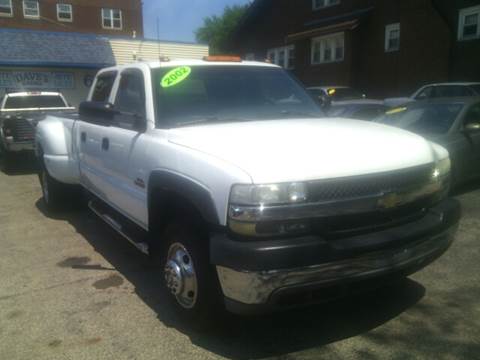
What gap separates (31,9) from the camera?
33906 millimetres

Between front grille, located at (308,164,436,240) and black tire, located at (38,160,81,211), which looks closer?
front grille, located at (308,164,436,240)

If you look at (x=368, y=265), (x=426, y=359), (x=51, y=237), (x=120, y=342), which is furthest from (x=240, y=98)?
(x=51, y=237)

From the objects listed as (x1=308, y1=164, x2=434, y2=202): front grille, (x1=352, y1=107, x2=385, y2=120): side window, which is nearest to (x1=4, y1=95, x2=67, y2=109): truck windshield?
(x1=352, y1=107, x2=385, y2=120): side window

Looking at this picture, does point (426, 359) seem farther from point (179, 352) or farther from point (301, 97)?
point (301, 97)

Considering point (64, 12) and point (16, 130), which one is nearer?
point (16, 130)

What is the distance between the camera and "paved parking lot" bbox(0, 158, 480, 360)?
3111 mm

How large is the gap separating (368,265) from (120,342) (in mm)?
1727

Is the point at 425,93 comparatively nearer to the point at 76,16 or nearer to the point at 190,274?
the point at 190,274

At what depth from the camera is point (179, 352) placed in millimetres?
3117

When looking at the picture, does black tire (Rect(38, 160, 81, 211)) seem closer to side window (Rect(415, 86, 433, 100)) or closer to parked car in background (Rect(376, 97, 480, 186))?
parked car in background (Rect(376, 97, 480, 186))

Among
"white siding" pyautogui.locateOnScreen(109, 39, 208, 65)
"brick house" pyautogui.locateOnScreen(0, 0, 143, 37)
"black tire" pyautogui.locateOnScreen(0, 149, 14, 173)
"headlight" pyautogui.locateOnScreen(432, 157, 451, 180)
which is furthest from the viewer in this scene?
"brick house" pyautogui.locateOnScreen(0, 0, 143, 37)

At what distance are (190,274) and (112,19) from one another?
123ft

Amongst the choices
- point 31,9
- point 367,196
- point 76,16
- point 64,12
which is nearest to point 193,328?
point 367,196

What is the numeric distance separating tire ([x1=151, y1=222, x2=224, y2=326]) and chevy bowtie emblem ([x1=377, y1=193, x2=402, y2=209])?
1101 millimetres
